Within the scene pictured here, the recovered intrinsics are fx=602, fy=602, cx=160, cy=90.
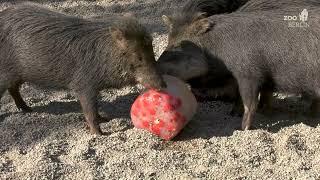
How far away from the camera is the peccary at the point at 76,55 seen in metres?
4.72

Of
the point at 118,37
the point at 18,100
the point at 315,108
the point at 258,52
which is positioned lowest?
the point at 315,108

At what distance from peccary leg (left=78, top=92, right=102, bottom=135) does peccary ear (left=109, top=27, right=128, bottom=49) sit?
477 millimetres

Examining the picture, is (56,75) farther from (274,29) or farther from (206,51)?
(274,29)

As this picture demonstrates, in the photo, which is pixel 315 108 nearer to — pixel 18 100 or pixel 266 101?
pixel 266 101

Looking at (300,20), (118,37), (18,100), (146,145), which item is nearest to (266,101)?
(300,20)

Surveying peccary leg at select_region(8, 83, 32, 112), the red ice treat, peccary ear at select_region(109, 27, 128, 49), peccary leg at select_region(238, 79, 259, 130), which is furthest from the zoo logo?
peccary leg at select_region(8, 83, 32, 112)

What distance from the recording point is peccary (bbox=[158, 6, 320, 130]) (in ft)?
15.6

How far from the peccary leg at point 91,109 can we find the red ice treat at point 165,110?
34 centimetres

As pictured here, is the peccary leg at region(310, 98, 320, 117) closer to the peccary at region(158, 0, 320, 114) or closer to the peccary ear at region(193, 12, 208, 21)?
the peccary at region(158, 0, 320, 114)

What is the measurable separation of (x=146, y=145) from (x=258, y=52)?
3.81 ft

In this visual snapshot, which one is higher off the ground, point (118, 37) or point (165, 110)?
point (118, 37)

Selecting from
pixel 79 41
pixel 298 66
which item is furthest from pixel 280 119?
pixel 79 41

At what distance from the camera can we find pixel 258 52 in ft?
15.7

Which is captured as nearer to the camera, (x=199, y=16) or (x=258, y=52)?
(x=258, y=52)
